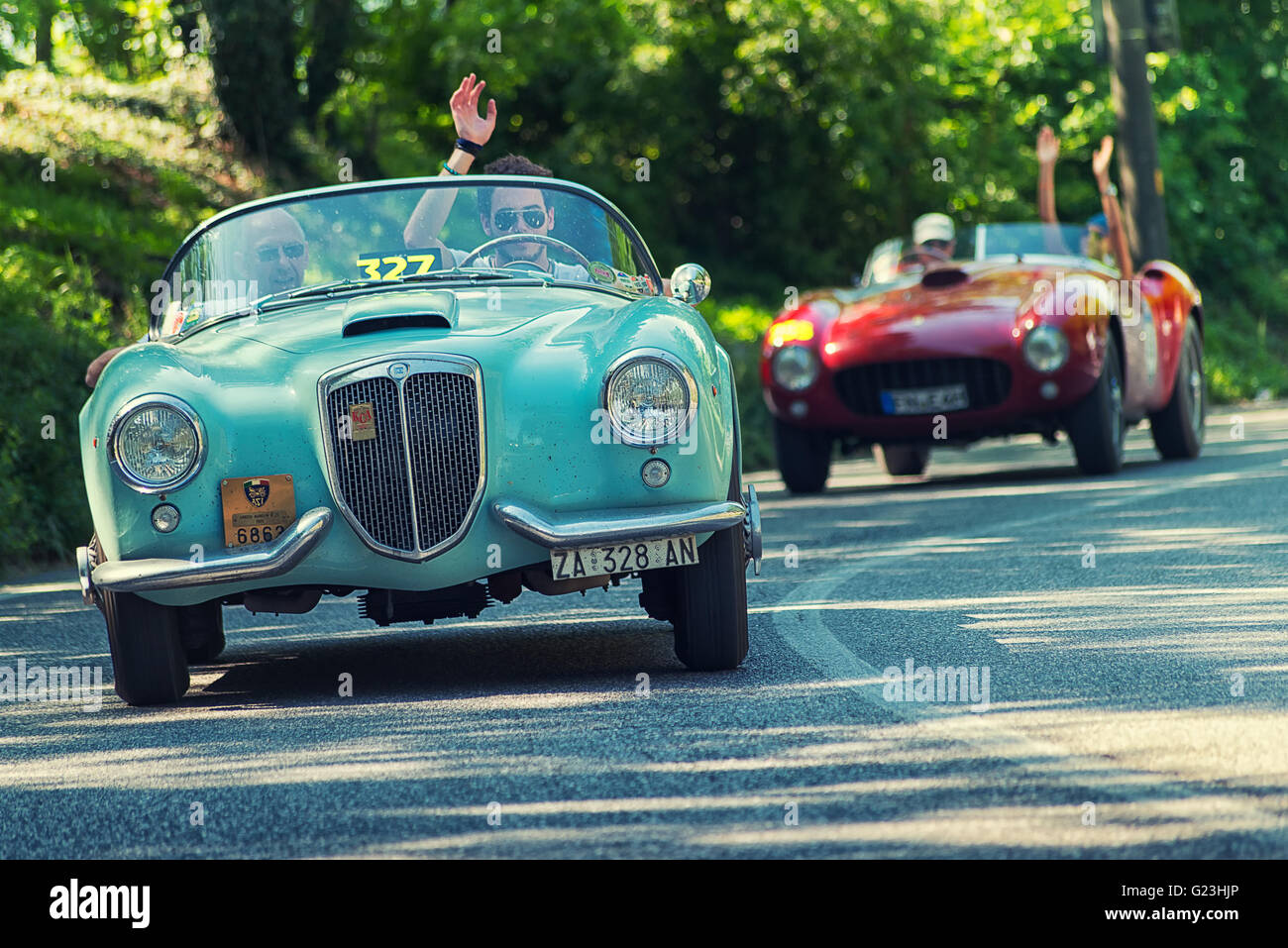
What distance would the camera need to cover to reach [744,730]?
4816 millimetres

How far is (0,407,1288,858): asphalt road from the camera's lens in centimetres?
383

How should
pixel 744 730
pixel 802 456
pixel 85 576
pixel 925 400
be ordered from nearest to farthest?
pixel 744 730 → pixel 85 576 → pixel 925 400 → pixel 802 456

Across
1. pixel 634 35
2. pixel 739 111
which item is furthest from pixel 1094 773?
pixel 634 35

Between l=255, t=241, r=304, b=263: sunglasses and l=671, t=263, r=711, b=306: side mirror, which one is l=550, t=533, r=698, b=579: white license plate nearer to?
l=671, t=263, r=711, b=306: side mirror

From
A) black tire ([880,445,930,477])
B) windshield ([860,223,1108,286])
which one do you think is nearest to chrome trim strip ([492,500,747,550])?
windshield ([860,223,1108,286])

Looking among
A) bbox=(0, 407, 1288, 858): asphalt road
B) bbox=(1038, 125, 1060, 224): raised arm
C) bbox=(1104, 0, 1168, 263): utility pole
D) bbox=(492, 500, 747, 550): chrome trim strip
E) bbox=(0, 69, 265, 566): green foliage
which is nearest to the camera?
bbox=(0, 407, 1288, 858): asphalt road

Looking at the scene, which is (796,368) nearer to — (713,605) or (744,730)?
(713,605)

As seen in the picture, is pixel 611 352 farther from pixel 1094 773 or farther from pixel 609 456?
pixel 1094 773

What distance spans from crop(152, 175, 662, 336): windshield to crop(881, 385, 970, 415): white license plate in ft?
17.0

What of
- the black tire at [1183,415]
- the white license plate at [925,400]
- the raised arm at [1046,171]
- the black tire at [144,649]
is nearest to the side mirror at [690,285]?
the black tire at [144,649]

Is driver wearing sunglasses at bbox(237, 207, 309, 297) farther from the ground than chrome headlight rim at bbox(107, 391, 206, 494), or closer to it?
farther from the ground

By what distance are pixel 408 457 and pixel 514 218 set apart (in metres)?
1.62

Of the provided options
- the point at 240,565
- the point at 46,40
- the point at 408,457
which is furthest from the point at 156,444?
the point at 46,40

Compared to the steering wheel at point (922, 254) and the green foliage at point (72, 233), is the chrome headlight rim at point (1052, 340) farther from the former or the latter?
the green foliage at point (72, 233)
